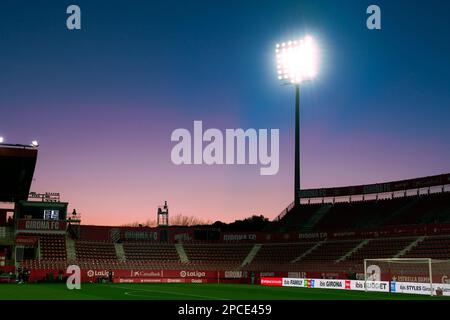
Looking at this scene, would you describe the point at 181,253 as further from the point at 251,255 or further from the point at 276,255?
the point at 276,255

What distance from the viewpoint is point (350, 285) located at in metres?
47.4

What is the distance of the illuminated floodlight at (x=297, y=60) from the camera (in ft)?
234

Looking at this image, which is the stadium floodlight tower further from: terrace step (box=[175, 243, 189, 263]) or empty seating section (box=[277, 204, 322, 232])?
terrace step (box=[175, 243, 189, 263])

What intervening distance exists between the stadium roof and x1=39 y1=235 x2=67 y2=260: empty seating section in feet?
18.8

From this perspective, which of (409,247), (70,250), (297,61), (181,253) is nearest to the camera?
(409,247)

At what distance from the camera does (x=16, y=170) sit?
185ft

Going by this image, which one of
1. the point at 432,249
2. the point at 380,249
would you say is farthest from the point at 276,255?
the point at 432,249

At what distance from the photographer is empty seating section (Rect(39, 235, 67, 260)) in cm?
6357

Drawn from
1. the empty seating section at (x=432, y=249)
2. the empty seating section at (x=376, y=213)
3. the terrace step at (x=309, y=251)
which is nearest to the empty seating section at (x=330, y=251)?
the terrace step at (x=309, y=251)

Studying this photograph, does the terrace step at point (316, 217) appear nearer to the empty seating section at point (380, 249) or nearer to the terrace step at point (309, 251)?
the terrace step at point (309, 251)

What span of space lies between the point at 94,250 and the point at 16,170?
52.8ft

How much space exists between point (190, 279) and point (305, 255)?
13.0 meters

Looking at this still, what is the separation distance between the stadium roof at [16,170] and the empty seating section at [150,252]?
13555 mm
